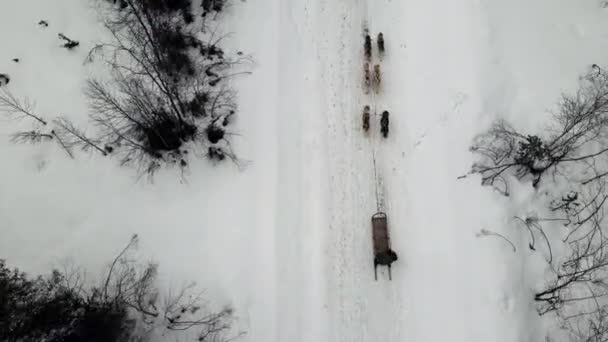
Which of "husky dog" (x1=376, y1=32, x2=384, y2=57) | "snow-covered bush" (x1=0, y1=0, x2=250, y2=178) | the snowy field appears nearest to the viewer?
the snowy field

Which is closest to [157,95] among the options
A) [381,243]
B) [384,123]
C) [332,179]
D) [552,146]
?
[332,179]

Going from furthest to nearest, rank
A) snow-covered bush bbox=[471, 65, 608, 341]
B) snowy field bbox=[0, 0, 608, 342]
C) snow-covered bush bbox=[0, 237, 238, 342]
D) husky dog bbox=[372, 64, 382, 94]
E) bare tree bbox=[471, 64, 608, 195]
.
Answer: husky dog bbox=[372, 64, 382, 94]
bare tree bbox=[471, 64, 608, 195]
snowy field bbox=[0, 0, 608, 342]
snow-covered bush bbox=[471, 65, 608, 341]
snow-covered bush bbox=[0, 237, 238, 342]

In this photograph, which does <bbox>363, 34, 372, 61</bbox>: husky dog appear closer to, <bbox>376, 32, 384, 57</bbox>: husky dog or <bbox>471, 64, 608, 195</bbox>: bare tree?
<bbox>376, 32, 384, 57</bbox>: husky dog

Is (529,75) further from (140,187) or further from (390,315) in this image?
(140,187)

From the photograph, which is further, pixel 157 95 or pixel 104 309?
pixel 157 95

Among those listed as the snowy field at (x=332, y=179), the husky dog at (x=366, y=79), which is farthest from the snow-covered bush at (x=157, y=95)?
the husky dog at (x=366, y=79)

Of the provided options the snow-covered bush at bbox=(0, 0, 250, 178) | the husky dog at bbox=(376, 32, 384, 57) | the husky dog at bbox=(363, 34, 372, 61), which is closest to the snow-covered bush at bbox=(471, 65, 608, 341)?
the husky dog at bbox=(376, 32, 384, 57)

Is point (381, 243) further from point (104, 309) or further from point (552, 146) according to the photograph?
point (104, 309)
